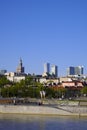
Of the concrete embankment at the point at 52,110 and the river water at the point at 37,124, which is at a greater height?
the concrete embankment at the point at 52,110

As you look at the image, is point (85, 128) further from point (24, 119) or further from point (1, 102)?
point (1, 102)

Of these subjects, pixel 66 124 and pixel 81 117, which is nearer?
pixel 66 124

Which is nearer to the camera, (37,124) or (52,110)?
(37,124)

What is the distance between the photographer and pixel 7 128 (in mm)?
49156

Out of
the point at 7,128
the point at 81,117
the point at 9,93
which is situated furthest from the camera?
the point at 9,93

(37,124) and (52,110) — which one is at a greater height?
(52,110)

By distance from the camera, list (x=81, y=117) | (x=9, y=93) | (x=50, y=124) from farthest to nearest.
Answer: (x=9, y=93) → (x=81, y=117) → (x=50, y=124)

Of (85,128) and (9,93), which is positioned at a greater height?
(9,93)

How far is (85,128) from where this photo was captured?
50438 millimetres

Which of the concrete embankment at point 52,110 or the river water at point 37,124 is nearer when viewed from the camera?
the river water at point 37,124

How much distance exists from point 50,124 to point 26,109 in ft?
44.9

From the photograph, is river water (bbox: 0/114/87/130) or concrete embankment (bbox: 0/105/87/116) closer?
river water (bbox: 0/114/87/130)

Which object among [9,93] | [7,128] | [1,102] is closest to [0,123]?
[7,128]

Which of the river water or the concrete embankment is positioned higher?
the concrete embankment
